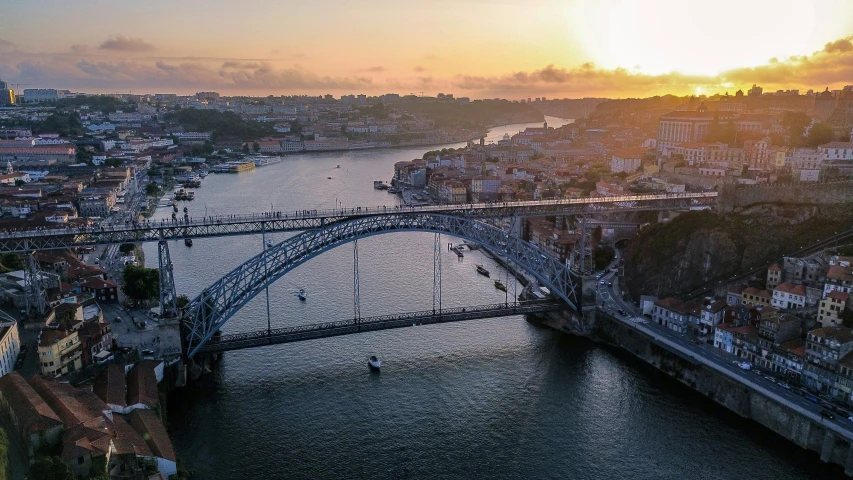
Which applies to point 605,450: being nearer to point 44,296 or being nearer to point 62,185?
point 44,296

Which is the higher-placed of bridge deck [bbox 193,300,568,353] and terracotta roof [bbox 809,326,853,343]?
terracotta roof [bbox 809,326,853,343]

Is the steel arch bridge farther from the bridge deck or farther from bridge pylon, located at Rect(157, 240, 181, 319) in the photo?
the bridge deck

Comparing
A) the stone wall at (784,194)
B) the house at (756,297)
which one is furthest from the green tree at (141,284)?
the stone wall at (784,194)

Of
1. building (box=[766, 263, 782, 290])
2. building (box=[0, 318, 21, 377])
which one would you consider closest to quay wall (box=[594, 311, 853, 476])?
building (box=[766, 263, 782, 290])

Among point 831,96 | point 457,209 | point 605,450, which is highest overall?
point 831,96

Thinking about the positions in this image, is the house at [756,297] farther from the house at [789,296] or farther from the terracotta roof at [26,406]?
the terracotta roof at [26,406]

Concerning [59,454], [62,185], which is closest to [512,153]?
[62,185]

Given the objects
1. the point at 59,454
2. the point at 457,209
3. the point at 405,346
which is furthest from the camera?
the point at 457,209
